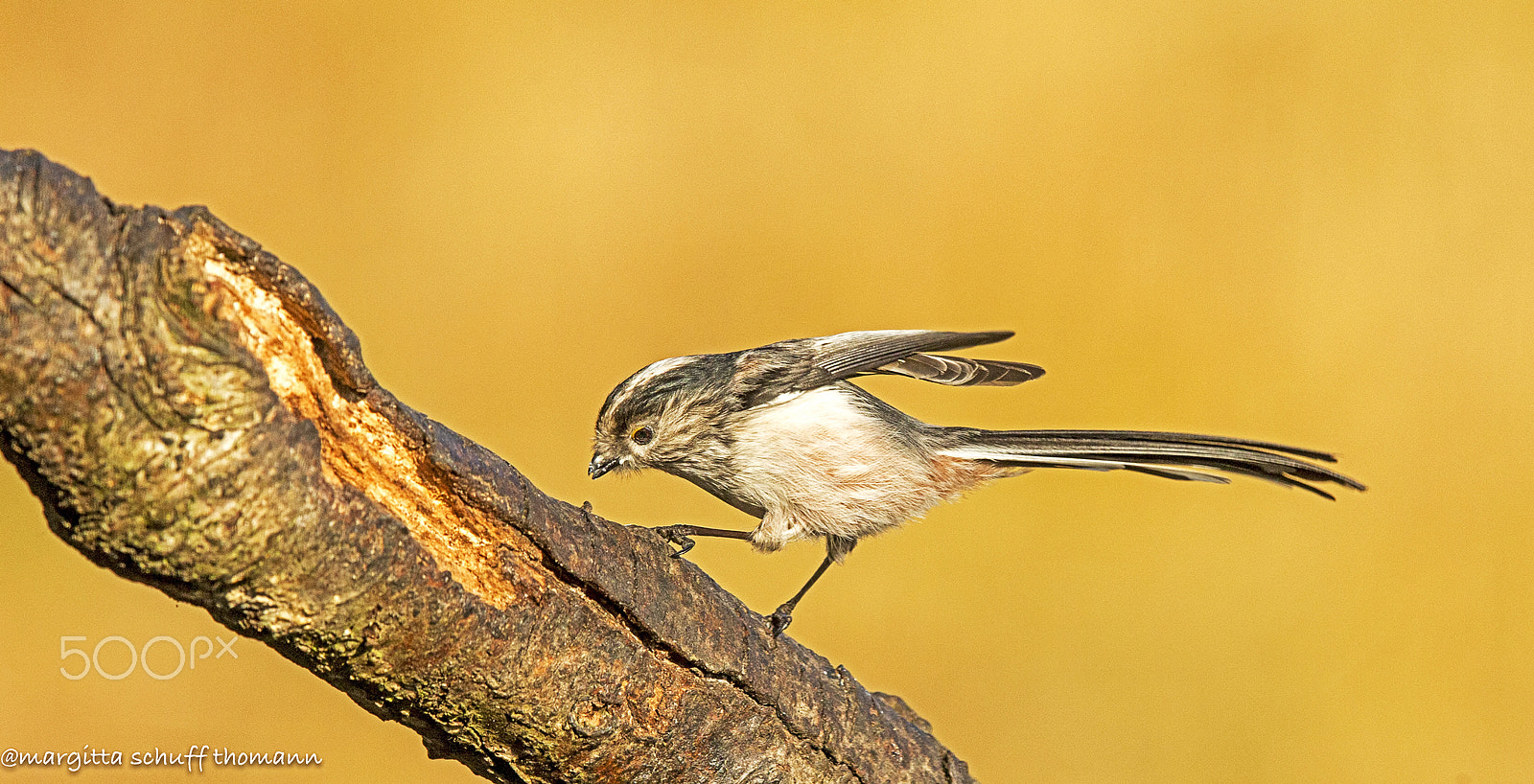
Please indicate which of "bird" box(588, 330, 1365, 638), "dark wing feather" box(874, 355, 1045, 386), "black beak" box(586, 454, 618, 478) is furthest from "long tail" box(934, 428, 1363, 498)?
"black beak" box(586, 454, 618, 478)

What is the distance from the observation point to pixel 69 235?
4.58 ft

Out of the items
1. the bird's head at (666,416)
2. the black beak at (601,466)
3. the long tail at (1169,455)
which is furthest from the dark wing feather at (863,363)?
the black beak at (601,466)

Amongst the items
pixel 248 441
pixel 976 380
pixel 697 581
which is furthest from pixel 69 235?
pixel 976 380

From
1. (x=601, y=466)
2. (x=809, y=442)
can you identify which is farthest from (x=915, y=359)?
(x=601, y=466)

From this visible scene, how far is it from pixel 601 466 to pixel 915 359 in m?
1.22

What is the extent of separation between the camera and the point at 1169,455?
3.24m

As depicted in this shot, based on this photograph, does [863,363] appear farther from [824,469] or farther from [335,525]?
[335,525]

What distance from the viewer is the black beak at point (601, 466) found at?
3627 mm

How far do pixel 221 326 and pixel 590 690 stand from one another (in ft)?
3.58

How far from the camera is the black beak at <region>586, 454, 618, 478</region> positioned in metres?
3.63

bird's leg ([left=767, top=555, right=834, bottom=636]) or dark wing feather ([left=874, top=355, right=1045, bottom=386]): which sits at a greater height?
dark wing feather ([left=874, top=355, right=1045, bottom=386])

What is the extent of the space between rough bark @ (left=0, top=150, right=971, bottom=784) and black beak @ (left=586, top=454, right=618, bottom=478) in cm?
107

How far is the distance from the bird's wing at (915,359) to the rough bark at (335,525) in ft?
3.94

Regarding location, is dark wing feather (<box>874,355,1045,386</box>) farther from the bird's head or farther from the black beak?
the black beak
